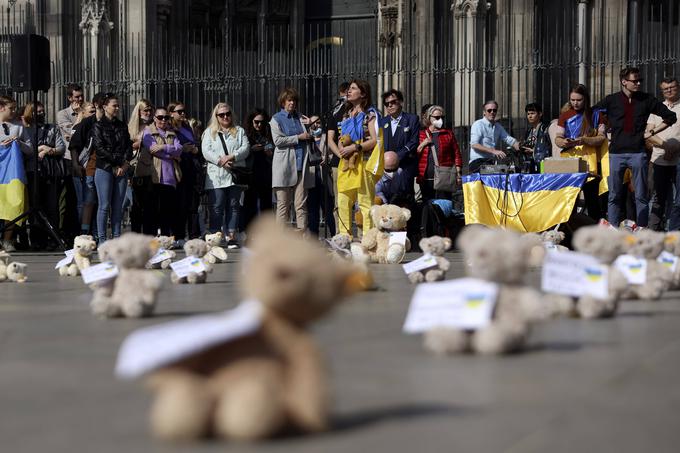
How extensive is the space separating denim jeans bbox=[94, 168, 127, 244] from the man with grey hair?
4.24 metres

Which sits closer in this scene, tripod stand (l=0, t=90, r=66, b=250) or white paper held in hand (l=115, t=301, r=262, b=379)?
white paper held in hand (l=115, t=301, r=262, b=379)

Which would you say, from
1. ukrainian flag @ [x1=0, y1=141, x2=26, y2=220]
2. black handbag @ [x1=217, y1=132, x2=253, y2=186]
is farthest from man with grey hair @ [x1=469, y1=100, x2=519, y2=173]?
ukrainian flag @ [x1=0, y1=141, x2=26, y2=220]

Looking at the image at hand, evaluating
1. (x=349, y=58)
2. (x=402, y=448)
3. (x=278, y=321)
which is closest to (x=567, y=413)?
(x=402, y=448)

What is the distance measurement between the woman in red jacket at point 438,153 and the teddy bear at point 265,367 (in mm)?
11764

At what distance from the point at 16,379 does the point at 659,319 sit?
3.42 meters

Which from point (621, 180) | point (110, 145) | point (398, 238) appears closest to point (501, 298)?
point (398, 238)

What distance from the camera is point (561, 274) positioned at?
5832 millimetres

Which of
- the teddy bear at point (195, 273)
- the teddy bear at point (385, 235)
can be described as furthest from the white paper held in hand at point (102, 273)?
the teddy bear at point (385, 235)

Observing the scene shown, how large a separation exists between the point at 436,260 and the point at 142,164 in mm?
6796

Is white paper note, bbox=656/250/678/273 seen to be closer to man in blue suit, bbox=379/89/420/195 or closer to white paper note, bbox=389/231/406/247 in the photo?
white paper note, bbox=389/231/406/247

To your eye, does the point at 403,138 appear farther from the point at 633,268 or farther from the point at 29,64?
the point at 633,268

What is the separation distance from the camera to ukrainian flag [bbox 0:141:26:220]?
585 inches

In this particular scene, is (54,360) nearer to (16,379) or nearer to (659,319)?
(16,379)

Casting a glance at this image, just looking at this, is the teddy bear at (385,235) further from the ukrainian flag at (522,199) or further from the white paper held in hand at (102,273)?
the white paper held in hand at (102,273)
